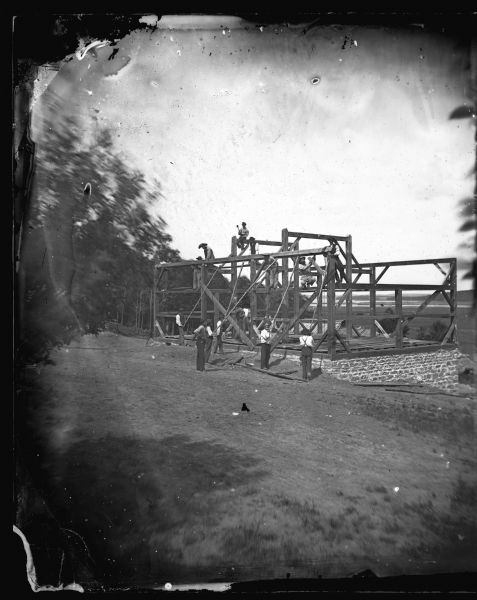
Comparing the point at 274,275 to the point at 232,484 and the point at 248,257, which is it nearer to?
the point at 248,257

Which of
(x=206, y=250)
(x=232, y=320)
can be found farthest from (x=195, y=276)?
(x=206, y=250)

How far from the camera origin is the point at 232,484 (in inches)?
144

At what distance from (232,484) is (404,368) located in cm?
793

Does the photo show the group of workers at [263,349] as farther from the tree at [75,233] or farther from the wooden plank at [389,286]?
the tree at [75,233]

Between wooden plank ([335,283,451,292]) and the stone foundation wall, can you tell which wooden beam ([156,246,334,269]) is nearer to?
wooden plank ([335,283,451,292])

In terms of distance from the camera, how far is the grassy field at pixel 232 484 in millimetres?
3104

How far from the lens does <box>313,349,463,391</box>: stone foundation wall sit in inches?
352

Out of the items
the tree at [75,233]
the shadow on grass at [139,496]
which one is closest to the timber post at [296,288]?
the tree at [75,233]

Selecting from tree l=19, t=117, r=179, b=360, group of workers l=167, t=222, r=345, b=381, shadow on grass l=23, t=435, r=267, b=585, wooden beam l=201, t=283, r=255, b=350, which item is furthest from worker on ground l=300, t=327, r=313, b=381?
tree l=19, t=117, r=179, b=360

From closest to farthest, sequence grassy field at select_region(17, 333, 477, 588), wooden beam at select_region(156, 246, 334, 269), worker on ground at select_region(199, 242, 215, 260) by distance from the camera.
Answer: grassy field at select_region(17, 333, 477, 588), worker on ground at select_region(199, 242, 215, 260), wooden beam at select_region(156, 246, 334, 269)

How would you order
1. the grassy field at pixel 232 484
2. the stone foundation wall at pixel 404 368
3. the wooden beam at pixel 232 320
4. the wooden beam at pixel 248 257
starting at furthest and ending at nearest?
the wooden beam at pixel 232 320
the stone foundation wall at pixel 404 368
the wooden beam at pixel 248 257
the grassy field at pixel 232 484

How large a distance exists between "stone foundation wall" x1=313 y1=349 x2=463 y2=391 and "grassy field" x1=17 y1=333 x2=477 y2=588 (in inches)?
140

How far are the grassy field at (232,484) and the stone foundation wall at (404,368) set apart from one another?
3.55 metres

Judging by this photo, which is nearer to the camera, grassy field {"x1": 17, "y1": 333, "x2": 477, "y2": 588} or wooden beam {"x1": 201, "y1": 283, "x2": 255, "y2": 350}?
grassy field {"x1": 17, "y1": 333, "x2": 477, "y2": 588}
